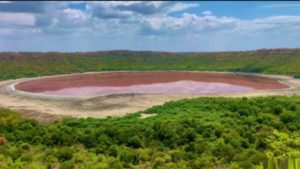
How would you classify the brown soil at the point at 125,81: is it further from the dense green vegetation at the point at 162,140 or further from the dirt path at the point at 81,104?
the dense green vegetation at the point at 162,140

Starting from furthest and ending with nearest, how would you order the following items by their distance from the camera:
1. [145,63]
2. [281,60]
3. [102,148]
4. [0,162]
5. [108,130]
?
[145,63] → [281,60] → [108,130] → [102,148] → [0,162]

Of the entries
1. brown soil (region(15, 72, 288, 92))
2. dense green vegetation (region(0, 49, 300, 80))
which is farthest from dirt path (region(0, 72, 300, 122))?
dense green vegetation (region(0, 49, 300, 80))

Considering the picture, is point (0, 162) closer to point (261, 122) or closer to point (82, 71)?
point (261, 122)

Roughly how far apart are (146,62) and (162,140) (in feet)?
295

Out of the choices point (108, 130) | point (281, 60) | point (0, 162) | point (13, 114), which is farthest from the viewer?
point (281, 60)

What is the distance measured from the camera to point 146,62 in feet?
372

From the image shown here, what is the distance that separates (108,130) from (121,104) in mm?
13072

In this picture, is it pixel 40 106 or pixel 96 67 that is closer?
pixel 40 106

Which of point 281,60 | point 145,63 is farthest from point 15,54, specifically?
point 281,60

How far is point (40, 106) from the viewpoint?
126ft

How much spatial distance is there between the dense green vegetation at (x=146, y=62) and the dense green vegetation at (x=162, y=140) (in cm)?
4954

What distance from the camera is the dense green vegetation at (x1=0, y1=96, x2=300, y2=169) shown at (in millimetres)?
20281

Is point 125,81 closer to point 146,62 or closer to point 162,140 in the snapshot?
point 146,62

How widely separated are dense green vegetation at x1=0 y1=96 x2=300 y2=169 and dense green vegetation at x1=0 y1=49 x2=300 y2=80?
49.5 m
